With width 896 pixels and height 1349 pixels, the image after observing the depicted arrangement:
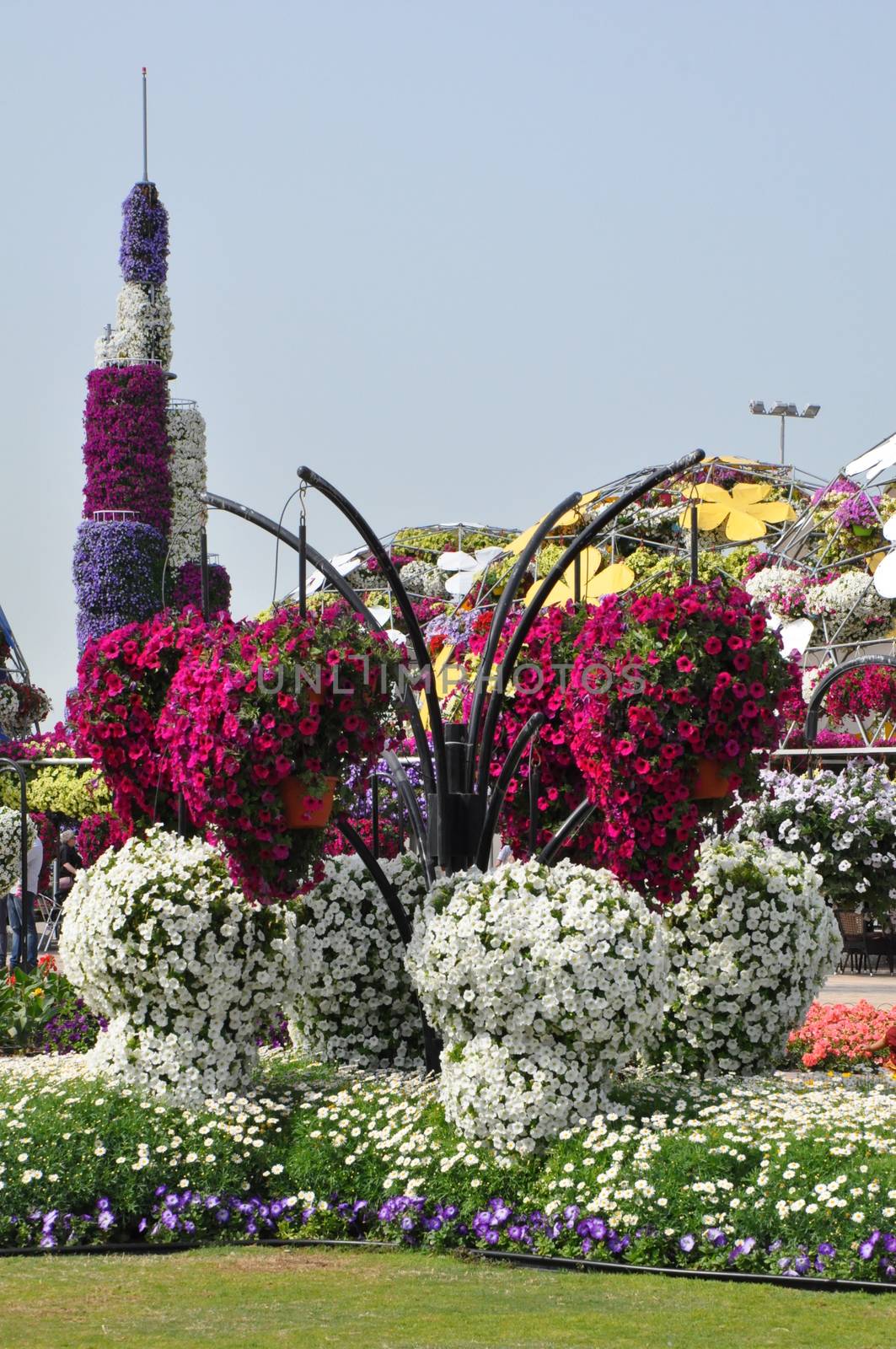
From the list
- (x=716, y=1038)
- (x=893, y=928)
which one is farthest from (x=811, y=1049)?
(x=893, y=928)

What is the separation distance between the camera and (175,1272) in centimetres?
581

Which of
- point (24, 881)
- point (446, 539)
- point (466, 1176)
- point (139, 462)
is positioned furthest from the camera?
point (446, 539)

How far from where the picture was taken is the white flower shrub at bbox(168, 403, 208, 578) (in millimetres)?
42219

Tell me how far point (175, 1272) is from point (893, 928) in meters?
12.1

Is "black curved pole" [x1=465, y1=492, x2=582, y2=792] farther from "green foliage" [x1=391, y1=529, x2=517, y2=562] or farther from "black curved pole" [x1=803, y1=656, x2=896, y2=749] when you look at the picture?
"green foliage" [x1=391, y1=529, x2=517, y2=562]

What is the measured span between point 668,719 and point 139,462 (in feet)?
114

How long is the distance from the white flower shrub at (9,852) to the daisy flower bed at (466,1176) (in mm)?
7144

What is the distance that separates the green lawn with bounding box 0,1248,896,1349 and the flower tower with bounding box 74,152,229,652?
32.2 m

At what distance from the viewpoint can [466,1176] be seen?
249 inches

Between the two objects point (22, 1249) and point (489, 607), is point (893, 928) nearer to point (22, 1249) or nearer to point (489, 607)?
point (22, 1249)

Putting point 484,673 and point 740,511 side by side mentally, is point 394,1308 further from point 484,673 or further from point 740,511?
point 740,511

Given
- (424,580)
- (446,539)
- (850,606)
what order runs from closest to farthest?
(850,606) < (424,580) < (446,539)

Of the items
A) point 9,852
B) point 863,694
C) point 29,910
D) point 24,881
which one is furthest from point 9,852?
point 863,694

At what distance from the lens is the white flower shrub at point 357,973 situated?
302 inches
